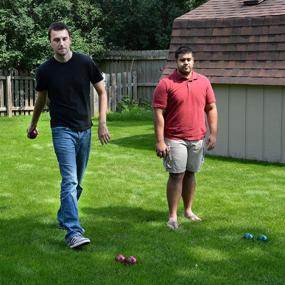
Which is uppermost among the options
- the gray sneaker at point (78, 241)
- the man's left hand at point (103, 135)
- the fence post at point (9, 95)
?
the man's left hand at point (103, 135)

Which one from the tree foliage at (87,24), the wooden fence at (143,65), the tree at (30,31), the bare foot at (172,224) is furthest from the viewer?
the wooden fence at (143,65)

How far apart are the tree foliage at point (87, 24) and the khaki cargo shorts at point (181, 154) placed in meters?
16.0

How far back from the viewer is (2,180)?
9523 mm

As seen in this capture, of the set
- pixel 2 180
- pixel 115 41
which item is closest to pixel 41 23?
pixel 115 41

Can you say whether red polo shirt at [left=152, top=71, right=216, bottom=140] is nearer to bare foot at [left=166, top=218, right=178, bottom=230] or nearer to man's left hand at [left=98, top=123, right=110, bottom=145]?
man's left hand at [left=98, top=123, right=110, bottom=145]

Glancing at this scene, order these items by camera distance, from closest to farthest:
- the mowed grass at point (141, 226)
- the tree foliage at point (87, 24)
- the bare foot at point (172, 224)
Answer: the mowed grass at point (141, 226) → the bare foot at point (172, 224) → the tree foliage at point (87, 24)

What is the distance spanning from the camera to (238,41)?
475 inches

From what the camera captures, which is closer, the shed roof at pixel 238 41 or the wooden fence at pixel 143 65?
the shed roof at pixel 238 41

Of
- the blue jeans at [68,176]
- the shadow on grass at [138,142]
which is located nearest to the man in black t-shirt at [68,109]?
the blue jeans at [68,176]

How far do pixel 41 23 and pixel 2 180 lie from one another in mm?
14456

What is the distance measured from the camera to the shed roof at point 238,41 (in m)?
11.4

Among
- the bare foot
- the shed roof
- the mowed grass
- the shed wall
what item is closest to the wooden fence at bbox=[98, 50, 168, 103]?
the shed roof

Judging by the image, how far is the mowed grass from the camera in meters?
5.33

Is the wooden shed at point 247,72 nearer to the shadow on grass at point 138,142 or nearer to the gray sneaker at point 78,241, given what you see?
the shadow on grass at point 138,142
